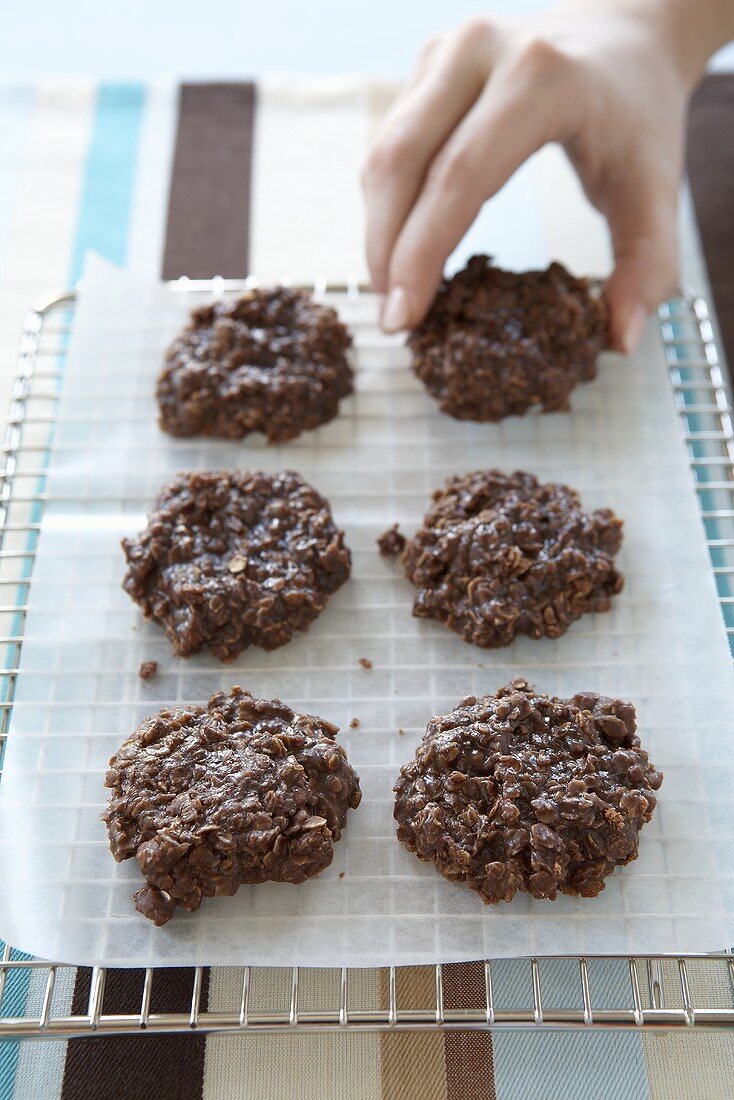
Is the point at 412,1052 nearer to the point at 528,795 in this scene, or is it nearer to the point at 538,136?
Answer: the point at 528,795

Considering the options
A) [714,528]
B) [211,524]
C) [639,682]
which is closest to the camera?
[639,682]

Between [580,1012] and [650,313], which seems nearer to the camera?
[580,1012]

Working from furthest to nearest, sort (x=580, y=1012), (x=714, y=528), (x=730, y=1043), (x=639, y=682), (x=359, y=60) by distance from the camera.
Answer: (x=359, y=60), (x=714, y=528), (x=639, y=682), (x=730, y=1043), (x=580, y=1012)

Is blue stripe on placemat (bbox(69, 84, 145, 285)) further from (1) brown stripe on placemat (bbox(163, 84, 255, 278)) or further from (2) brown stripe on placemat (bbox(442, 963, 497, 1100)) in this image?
(2) brown stripe on placemat (bbox(442, 963, 497, 1100))

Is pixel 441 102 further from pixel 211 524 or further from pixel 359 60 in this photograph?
pixel 359 60

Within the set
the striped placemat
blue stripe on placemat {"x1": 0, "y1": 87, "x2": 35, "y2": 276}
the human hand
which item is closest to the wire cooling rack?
the human hand

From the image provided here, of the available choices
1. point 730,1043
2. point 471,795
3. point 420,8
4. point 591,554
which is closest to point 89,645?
point 471,795

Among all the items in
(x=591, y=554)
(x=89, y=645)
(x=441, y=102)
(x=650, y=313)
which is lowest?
(x=89, y=645)
